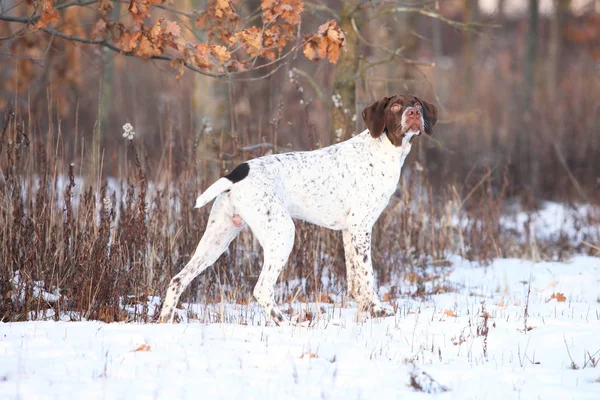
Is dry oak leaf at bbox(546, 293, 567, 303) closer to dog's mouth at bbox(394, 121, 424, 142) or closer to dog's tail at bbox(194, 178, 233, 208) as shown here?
dog's mouth at bbox(394, 121, 424, 142)

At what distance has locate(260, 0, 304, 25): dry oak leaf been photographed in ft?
16.0

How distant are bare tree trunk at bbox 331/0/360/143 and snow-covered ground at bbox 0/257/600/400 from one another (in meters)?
2.43

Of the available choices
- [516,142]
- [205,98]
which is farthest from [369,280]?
[516,142]

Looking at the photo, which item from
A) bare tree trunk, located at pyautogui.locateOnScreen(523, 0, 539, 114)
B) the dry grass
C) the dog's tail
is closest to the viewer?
the dog's tail

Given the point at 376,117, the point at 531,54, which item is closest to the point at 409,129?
the point at 376,117

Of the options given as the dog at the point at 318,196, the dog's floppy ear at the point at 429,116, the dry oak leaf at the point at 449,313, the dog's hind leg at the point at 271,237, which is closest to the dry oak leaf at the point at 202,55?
the dog at the point at 318,196

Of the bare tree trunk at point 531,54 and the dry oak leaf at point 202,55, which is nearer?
the dry oak leaf at point 202,55

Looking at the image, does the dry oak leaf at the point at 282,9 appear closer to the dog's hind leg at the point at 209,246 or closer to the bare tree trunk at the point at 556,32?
the dog's hind leg at the point at 209,246

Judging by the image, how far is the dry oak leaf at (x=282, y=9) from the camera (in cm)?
486

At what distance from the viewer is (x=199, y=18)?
5.34 metres

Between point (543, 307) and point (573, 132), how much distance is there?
804 cm

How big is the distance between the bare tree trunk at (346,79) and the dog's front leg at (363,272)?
6.00ft

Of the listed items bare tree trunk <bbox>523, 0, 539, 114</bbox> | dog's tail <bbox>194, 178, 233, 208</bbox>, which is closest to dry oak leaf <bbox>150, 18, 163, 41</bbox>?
dog's tail <bbox>194, 178, 233, 208</bbox>

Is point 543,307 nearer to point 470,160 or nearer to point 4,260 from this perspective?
point 4,260
